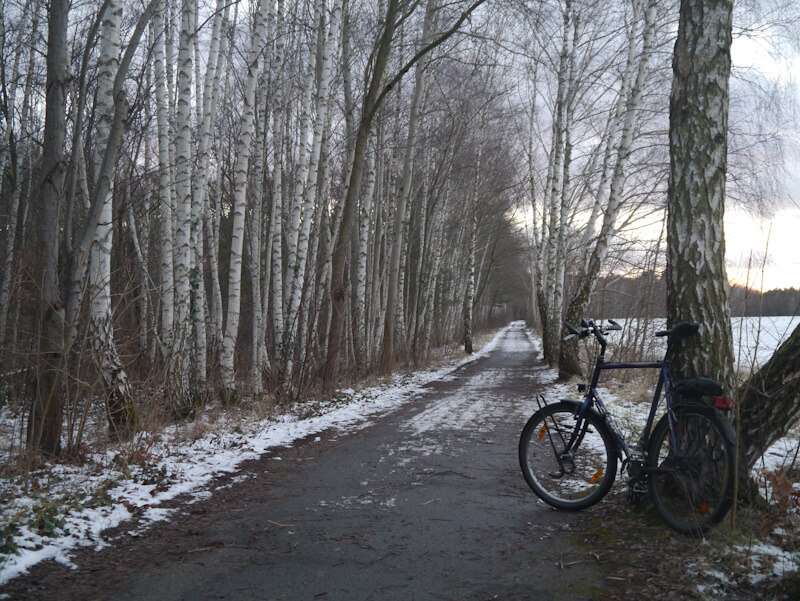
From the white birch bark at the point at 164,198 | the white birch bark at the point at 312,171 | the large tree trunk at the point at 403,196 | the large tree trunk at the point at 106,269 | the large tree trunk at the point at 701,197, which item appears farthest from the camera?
the large tree trunk at the point at 403,196

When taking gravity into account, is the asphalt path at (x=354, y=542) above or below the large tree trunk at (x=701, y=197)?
below

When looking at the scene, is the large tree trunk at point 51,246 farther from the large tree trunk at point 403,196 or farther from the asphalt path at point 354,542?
Result: the large tree trunk at point 403,196

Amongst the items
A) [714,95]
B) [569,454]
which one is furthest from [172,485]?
[714,95]

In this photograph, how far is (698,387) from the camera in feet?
11.3

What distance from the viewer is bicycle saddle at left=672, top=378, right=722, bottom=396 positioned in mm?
3383

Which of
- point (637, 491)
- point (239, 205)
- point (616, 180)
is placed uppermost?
point (616, 180)

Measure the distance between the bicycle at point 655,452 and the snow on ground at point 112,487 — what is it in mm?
2826

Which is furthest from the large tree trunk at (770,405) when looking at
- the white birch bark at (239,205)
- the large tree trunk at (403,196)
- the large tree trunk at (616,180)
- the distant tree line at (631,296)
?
the large tree trunk at (403,196)

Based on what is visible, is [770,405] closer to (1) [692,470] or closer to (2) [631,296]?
(1) [692,470]

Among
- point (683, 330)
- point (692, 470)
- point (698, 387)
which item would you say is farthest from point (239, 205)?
point (692, 470)

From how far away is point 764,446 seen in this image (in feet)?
11.1

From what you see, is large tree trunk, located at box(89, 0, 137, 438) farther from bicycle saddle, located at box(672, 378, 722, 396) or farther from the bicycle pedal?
bicycle saddle, located at box(672, 378, 722, 396)

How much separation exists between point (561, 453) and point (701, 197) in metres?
2.13

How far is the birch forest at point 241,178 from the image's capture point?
530 centimetres
